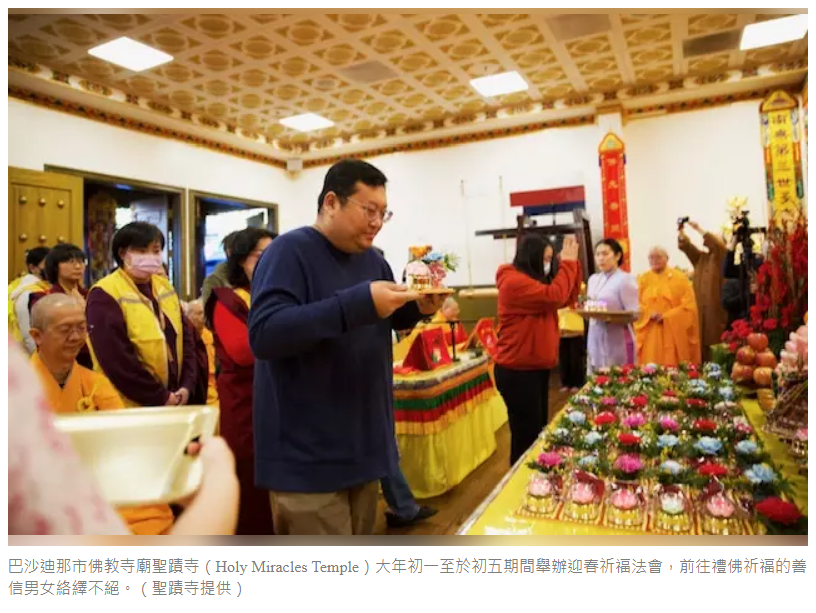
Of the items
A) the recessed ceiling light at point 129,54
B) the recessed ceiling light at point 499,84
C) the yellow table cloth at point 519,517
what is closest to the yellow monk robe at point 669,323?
the recessed ceiling light at point 499,84

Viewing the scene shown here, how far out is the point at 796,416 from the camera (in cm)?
100

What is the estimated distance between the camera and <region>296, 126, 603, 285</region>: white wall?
369 centimetres

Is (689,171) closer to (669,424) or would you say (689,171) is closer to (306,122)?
(306,122)

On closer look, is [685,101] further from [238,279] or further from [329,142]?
[238,279]

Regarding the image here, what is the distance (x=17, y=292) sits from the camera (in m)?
1.21

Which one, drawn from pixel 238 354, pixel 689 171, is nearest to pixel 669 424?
pixel 238 354

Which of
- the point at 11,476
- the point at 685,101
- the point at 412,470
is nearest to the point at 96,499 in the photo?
the point at 11,476

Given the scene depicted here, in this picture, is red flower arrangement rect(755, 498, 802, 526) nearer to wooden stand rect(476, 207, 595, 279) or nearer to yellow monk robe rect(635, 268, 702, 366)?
yellow monk robe rect(635, 268, 702, 366)

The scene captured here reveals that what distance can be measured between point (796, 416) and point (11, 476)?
1.18m

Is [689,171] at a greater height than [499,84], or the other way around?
[499,84]

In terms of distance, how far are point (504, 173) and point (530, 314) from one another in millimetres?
2589

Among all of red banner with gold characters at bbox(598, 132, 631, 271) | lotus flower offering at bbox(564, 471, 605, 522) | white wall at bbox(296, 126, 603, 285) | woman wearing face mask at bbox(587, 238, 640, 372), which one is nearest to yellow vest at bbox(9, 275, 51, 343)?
lotus flower offering at bbox(564, 471, 605, 522)

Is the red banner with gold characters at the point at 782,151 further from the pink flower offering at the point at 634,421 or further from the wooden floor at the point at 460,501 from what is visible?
the pink flower offering at the point at 634,421

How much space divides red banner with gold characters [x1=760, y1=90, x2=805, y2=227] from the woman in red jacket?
2.95 meters
